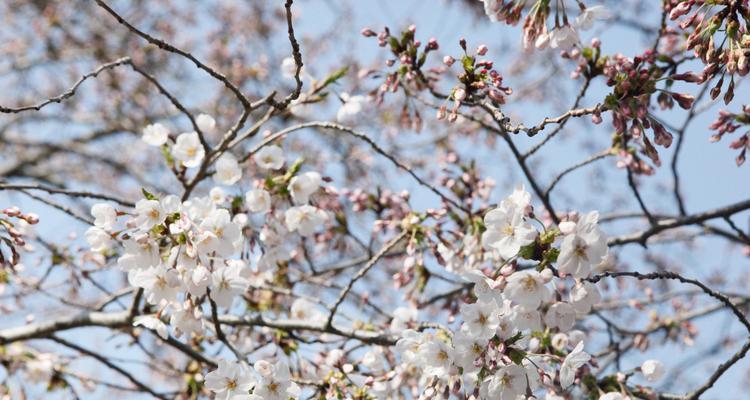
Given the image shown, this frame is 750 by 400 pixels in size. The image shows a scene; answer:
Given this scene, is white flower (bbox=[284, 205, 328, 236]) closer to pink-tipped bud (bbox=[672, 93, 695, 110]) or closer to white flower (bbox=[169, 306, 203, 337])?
white flower (bbox=[169, 306, 203, 337])

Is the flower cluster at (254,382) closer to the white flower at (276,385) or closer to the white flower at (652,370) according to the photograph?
the white flower at (276,385)

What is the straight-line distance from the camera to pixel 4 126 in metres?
7.17

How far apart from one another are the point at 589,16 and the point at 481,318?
1192mm

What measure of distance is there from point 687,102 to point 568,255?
732mm

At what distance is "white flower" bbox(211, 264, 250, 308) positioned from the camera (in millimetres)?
2402

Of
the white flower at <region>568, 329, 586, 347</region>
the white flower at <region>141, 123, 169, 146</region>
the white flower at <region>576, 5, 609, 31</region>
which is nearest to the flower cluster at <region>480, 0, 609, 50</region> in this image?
the white flower at <region>576, 5, 609, 31</region>

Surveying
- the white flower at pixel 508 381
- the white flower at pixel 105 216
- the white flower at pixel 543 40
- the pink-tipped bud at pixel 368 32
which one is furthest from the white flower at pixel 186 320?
the white flower at pixel 543 40

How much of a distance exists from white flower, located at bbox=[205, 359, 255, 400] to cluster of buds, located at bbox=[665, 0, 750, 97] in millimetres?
1774

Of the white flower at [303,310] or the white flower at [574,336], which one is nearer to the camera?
the white flower at [574,336]

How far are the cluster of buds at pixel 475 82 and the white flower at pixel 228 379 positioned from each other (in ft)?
3.65

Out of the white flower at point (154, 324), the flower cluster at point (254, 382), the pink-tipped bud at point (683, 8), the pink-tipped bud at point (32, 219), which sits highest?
the pink-tipped bud at point (683, 8)

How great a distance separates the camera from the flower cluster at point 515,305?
189 centimetres

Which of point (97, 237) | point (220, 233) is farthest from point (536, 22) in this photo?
point (97, 237)

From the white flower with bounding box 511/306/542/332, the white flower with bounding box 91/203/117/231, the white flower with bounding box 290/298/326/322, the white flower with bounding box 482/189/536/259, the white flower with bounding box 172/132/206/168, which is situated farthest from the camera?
the white flower with bounding box 290/298/326/322
